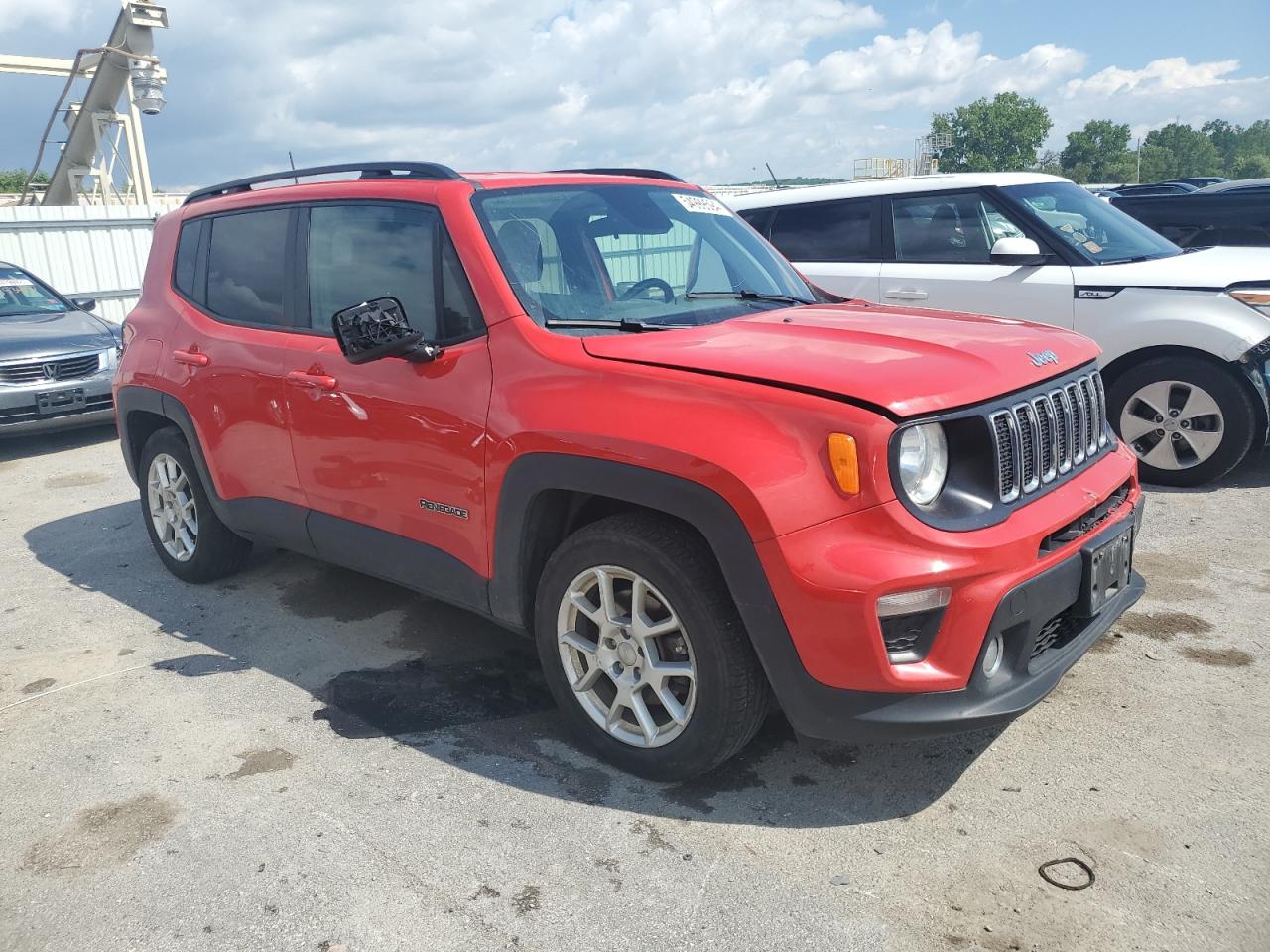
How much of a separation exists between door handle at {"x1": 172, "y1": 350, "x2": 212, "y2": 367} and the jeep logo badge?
11.2ft

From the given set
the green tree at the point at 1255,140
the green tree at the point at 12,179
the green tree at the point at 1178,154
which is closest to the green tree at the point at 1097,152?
the green tree at the point at 1178,154

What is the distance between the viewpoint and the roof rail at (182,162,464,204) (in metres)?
3.79

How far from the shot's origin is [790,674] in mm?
2750

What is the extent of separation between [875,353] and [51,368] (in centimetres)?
792

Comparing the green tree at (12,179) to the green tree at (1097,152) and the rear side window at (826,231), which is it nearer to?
the rear side window at (826,231)

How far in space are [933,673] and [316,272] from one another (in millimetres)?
2856

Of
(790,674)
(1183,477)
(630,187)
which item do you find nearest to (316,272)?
(630,187)

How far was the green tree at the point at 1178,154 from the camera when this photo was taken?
13675cm

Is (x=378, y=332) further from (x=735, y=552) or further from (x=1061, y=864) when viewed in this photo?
(x=1061, y=864)

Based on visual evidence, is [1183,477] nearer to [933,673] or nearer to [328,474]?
[933,673]

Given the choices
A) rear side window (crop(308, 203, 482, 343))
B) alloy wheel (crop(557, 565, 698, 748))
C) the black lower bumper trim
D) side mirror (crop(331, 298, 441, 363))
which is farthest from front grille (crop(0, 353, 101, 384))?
the black lower bumper trim

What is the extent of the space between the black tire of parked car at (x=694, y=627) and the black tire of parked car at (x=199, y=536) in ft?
8.29

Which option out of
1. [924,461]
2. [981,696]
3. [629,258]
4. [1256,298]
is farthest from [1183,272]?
[981,696]

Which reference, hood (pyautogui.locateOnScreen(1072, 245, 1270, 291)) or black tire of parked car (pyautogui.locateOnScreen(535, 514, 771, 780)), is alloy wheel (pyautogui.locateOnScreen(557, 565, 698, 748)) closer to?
black tire of parked car (pyautogui.locateOnScreen(535, 514, 771, 780))
